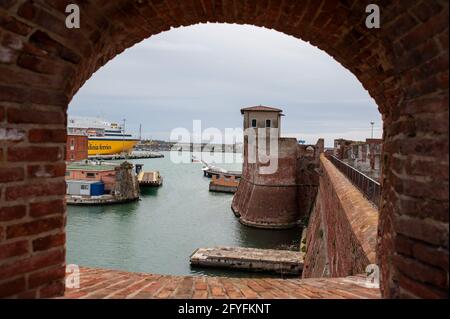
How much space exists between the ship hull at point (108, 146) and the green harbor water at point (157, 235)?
188 feet

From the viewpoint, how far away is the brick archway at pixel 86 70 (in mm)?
1812

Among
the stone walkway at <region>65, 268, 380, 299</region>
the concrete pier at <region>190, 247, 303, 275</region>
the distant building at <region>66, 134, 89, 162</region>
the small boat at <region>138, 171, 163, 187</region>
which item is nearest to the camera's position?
the stone walkway at <region>65, 268, 380, 299</region>

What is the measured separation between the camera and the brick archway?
5.94 ft

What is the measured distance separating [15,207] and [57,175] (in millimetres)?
339

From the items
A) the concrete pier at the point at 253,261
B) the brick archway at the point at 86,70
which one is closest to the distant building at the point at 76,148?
the concrete pier at the point at 253,261

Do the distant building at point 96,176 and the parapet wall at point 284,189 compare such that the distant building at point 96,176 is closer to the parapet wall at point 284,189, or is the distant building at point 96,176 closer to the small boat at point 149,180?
the small boat at point 149,180

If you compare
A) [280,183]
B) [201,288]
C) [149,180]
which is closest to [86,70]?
[201,288]

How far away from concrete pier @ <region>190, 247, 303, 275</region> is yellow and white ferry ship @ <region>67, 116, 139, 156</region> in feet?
260

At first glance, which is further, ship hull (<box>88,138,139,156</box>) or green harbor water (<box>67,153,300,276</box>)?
ship hull (<box>88,138,139,156</box>)

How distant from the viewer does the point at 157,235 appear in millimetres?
27125

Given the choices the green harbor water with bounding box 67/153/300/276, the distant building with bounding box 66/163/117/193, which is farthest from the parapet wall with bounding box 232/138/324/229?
the distant building with bounding box 66/163/117/193

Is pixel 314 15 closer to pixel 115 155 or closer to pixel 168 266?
pixel 168 266

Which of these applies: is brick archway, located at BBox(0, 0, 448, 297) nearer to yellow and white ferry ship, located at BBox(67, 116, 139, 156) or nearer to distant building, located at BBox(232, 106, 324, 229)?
distant building, located at BBox(232, 106, 324, 229)
